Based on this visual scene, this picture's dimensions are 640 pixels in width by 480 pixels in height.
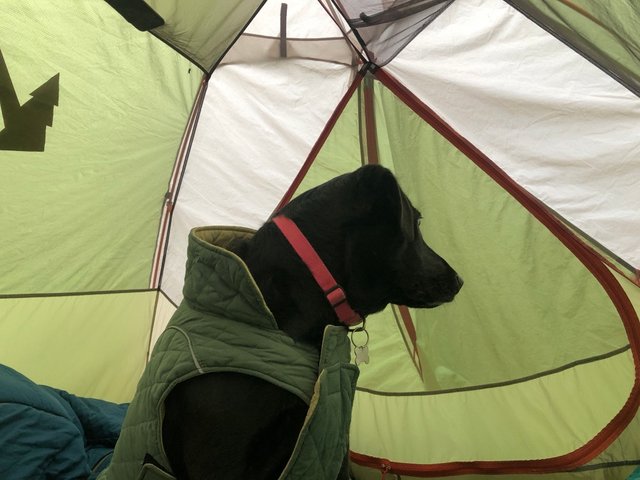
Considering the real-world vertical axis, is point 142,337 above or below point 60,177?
below

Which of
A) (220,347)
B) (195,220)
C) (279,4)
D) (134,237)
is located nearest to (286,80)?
(279,4)

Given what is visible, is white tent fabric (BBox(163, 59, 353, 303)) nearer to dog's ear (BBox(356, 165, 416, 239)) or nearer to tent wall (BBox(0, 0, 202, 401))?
tent wall (BBox(0, 0, 202, 401))

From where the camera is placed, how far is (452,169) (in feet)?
5.08

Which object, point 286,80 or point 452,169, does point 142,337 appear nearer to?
point 286,80

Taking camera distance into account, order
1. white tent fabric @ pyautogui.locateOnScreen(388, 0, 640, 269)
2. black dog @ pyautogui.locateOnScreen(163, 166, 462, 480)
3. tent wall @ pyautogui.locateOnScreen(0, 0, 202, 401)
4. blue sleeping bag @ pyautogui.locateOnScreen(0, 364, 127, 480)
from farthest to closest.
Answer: tent wall @ pyautogui.locateOnScreen(0, 0, 202, 401), blue sleeping bag @ pyautogui.locateOnScreen(0, 364, 127, 480), white tent fabric @ pyautogui.locateOnScreen(388, 0, 640, 269), black dog @ pyautogui.locateOnScreen(163, 166, 462, 480)

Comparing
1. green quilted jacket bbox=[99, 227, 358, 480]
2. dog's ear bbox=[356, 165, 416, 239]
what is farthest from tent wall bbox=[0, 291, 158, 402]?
dog's ear bbox=[356, 165, 416, 239]

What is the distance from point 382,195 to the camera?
3.62ft

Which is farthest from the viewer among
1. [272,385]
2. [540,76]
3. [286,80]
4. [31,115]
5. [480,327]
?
[286,80]

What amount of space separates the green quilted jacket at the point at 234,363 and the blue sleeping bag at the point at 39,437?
1.50 feet

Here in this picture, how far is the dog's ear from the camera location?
1.09 m

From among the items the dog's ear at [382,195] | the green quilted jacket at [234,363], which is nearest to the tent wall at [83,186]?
the green quilted jacket at [234,363]

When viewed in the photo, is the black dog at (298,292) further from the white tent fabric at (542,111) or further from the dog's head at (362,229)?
the white tent fabric at (542,111)

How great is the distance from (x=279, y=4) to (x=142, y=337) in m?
1.11

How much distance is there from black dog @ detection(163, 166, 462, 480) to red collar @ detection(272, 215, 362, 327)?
0.01 meters
